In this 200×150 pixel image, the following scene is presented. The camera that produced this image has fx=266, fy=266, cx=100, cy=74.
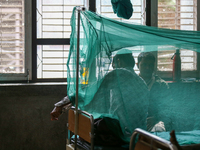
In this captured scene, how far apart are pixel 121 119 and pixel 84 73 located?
499mm

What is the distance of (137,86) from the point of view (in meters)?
2.11

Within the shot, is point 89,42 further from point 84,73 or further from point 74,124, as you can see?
point 74,124

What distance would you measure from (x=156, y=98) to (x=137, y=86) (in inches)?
7.0

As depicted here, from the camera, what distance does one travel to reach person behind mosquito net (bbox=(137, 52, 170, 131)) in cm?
210

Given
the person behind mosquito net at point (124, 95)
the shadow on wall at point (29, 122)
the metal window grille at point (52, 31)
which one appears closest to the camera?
the person behind mosquito net at point (124, 95)

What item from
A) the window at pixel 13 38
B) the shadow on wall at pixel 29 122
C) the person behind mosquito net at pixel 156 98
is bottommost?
the shadow on wall at pixel 29 122

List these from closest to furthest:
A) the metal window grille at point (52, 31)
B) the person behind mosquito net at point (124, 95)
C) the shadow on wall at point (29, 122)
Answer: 1. the person behind mosquito net at point (124, 95)
2. the shadow on wall at point (29, 122)
3. the metal window grille at point (52, 31)

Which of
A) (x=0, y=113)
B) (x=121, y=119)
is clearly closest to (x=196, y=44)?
(x=121, y=119)

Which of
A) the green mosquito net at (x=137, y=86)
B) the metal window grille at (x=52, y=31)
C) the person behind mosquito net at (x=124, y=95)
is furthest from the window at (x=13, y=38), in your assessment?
the person behind mosquito net at (x=124, y=95)

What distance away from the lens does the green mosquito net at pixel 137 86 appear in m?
2.08

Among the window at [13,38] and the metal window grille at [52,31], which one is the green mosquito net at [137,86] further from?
the window at [13,38]

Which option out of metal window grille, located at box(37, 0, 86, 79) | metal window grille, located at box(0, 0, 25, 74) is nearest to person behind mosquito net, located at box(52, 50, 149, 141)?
metal window grille, located at box(37, 0, 86, 79)

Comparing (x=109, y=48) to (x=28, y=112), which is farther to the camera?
(x=28, y=112)

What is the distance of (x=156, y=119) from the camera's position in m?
2.11
